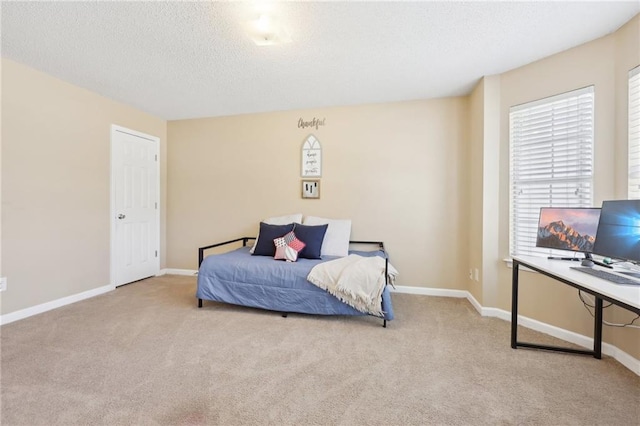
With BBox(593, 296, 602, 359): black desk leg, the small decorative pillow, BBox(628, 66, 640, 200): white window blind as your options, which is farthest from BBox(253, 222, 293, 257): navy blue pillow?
BBox(628, 66, 640, 200): white window blind

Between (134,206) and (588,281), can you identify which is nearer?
(588,281)

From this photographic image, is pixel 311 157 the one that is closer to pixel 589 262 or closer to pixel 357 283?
pixel 357 283

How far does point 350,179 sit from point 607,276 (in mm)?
2550

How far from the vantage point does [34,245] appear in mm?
2734

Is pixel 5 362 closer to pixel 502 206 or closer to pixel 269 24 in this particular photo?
pixel 269 24

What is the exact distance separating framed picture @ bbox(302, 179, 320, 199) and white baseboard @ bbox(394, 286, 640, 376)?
160cm

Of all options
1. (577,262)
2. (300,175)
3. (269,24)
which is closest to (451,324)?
(577,262)

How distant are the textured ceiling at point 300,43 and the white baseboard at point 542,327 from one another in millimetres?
2288

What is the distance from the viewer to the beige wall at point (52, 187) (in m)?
2.57

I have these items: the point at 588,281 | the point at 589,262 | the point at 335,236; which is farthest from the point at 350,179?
the point at 588,281

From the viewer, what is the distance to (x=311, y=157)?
3771 mm

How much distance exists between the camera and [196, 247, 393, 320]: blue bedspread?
2.60m

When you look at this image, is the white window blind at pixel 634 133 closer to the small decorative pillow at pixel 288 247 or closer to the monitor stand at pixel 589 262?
the monitor stand at pixel 589 262

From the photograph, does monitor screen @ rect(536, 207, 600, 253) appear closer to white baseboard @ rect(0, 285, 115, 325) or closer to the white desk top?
the white desk top
